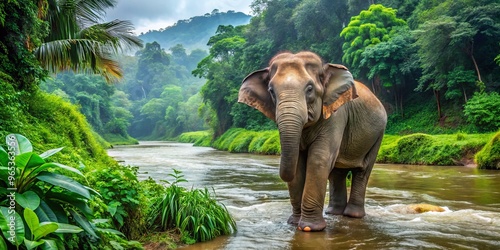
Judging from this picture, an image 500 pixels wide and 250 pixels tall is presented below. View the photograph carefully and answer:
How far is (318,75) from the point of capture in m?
6.00

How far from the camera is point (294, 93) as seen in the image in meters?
5.40

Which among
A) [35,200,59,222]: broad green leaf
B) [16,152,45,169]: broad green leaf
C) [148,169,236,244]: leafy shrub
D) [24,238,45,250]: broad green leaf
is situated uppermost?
[16,152,45,169]: broad green leaf

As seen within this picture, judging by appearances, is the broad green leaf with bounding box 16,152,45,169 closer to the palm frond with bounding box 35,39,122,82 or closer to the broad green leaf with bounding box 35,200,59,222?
the broad green leaf with bounding box 35,200,59,222

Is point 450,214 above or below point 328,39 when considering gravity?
below

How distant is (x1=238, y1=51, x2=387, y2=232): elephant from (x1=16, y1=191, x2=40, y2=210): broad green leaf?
288 cm

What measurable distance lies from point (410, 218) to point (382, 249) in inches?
79.6

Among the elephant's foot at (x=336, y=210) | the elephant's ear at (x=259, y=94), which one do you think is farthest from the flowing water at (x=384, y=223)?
the elephant's ear at (x=259, y=94)

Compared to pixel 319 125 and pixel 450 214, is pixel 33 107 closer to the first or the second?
pixel 319 125

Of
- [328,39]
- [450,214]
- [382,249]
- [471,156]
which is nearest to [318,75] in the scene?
[382,249]

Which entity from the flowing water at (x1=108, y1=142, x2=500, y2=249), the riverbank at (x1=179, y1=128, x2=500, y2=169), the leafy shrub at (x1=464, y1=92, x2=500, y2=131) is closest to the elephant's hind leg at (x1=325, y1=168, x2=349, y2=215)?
the flowing water at (x1=108, y1=142, x2=500, y2=249)

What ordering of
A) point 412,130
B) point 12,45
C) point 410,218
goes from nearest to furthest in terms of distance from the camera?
point 410,218 < point 12,45 < point 412,130

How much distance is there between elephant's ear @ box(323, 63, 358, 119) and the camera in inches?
236

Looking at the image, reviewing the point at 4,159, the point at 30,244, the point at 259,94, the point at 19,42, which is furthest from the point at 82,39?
the point at 30,244

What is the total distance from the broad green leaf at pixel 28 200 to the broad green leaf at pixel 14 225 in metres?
0.09
